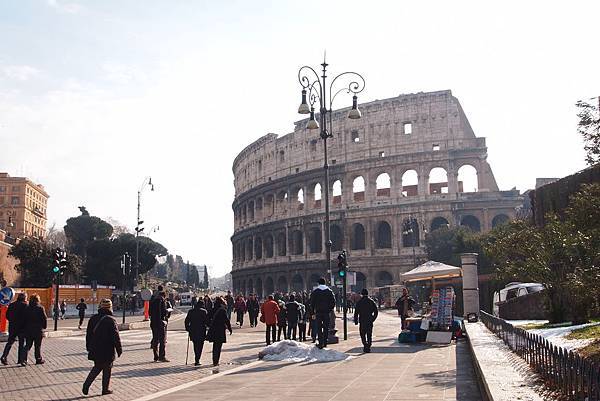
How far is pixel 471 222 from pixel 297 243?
16.3 m

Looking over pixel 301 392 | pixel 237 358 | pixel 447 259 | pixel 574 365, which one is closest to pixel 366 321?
pixel 237 358

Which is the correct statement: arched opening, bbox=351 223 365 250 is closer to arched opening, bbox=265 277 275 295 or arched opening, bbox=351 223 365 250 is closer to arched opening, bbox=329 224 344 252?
→ arched opening, bbox=329 224 344 252

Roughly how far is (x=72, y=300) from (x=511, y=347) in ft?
123

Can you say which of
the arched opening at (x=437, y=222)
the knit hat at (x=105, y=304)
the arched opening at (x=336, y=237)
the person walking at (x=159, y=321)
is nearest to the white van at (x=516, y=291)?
the person walking at (x=159, y=321)

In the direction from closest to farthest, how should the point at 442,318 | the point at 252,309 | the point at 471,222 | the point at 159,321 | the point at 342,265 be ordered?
the point at 159,321 → the point at 442,318 → the point at 342,265 → the point at 252,309 → the point at 471,222

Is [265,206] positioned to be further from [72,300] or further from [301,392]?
[301,392]

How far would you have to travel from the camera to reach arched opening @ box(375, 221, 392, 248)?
176ft

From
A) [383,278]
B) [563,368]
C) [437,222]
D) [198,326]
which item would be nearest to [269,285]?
[383,278]

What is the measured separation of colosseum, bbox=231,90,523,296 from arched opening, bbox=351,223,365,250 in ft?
0.29

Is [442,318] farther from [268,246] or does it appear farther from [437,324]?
[268,246]

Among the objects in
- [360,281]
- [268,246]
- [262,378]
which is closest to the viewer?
[262,378]

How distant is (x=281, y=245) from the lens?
2377 inches

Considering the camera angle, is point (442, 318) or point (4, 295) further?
point (4, 295)

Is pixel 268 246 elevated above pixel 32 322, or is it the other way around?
pixel 268 246
